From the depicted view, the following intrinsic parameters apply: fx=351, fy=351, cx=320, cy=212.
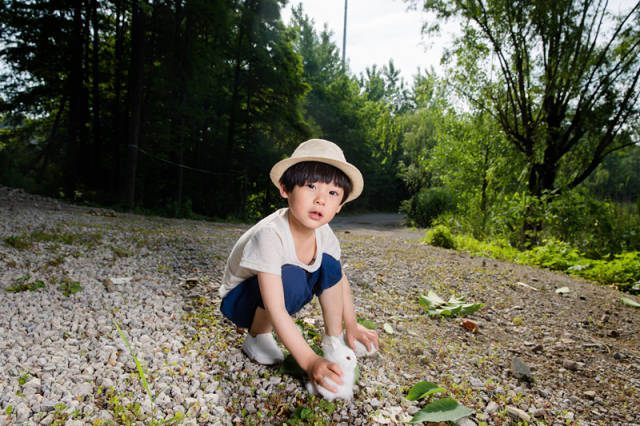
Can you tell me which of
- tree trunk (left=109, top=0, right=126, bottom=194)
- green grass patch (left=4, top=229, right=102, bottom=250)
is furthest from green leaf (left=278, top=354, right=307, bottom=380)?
tree trunk (left=109, top=0, right=126, bottom=194)

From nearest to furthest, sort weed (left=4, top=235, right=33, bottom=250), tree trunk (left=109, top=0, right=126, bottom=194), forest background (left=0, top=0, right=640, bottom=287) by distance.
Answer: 1. weed (left=4, top=235, right=33, bottom=250)
2. forest background (left=0, top=0, right=640, bottom=287)
3. tree trunk (left=109, top=0, right=126, bottom=194)

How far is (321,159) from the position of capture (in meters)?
1.42

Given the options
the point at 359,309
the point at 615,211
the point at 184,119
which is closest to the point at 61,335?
the point at 359,309

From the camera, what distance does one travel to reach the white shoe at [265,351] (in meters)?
1.63

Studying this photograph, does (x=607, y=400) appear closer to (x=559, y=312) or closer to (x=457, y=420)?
(x=457, y=420)

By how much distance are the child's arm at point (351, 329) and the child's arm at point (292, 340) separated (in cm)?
40

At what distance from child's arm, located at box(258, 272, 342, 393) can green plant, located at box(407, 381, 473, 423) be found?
349 millimetres

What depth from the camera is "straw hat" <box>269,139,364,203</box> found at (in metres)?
1.42

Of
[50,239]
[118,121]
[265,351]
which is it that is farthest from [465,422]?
[118,121]

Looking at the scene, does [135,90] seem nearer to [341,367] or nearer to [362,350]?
[362,350]

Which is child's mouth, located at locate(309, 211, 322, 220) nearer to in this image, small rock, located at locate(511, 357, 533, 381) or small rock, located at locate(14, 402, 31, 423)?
small rock, located at locate(14, 402, 31, 423)

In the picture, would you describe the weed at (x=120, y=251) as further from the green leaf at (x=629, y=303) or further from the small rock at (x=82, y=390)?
the green leaf at (x=629, y=303)

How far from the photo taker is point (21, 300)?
1939 millimetres

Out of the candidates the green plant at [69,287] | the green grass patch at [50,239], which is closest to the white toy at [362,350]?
the green plant at [69,287]
